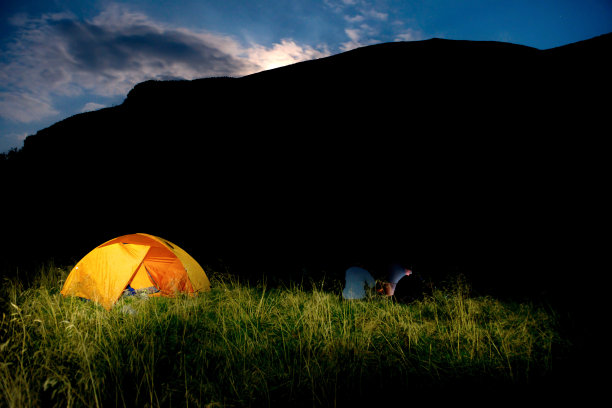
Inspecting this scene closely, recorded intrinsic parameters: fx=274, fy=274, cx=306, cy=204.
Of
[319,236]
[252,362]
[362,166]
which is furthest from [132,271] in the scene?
[362,166]

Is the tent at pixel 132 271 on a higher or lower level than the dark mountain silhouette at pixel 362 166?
→ lower

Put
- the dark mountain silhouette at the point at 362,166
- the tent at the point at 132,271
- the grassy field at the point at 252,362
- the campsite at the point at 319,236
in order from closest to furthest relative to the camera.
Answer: the grassy field at the point at 252,362 → the campsite at the point at 319,236 → the tent at the point at 132,271 → the dark mountain silhouette at the point at 362,166

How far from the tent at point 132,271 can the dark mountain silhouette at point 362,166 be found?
16.4ft

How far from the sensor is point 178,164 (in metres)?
17.3

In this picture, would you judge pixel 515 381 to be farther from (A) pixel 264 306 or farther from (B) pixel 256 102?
(B) pixel 256 102

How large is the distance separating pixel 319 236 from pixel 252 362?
11.0 meters

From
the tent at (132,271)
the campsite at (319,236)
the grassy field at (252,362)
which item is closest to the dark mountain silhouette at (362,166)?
the campsite at (319,236)

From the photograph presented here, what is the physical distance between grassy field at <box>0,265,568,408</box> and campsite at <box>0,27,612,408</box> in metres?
0.03

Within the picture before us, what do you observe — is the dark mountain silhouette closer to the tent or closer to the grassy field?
the tent

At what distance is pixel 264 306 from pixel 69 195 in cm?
2248

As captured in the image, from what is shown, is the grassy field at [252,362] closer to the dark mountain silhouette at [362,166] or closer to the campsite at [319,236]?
the campsite at [319,236]

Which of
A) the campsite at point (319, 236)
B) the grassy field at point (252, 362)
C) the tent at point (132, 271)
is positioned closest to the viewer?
the grassy field at point (252, 362)

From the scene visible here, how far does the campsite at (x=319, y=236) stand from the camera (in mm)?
2682

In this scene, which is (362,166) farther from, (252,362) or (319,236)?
(252,362)
